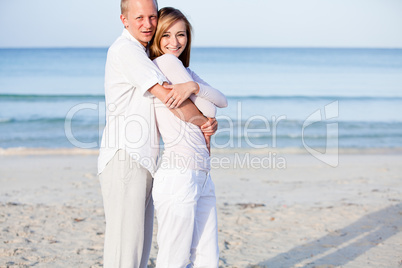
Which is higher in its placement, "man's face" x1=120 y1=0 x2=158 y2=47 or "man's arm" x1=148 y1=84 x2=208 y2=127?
"man's face" x1=120 y1=0 x2=158 y2=47

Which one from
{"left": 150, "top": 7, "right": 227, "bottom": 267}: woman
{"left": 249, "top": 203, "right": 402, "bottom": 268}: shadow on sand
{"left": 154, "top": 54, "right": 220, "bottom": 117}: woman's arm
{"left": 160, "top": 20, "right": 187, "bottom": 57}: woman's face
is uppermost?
{"left": 160, "top": 20, "right": 187, "bottom": 57}: woman's face

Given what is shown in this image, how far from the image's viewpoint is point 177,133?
2586 millimetres

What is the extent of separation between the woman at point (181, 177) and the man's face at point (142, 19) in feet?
0.23

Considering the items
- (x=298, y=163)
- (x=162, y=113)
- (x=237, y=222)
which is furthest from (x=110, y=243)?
(x=298, y=163)

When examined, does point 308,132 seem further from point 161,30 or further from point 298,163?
point 161,30

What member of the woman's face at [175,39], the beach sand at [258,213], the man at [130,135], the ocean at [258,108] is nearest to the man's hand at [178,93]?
the man at [130,135]

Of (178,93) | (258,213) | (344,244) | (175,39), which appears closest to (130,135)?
(178,93)

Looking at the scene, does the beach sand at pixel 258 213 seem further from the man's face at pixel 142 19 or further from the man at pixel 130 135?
the man's face at pixel 142 19

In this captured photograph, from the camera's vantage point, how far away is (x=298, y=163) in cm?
913

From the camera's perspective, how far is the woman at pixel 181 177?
253 cm

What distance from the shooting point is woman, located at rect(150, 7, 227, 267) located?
2.53 meters

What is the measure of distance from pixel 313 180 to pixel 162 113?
557 centimetres

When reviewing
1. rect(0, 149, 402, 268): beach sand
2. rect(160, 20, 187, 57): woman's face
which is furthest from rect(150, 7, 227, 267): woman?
rect(0, 149, 402, 268): beach sand

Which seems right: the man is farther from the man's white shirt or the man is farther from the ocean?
the ocean
